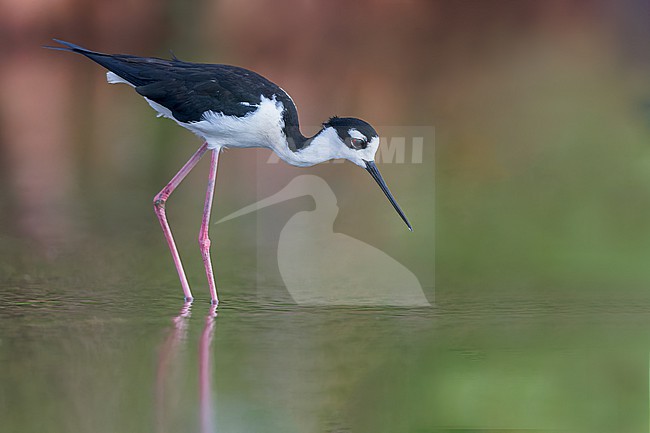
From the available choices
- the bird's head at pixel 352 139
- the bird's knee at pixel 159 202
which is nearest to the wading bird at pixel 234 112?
the bird's head at pixel 352 139

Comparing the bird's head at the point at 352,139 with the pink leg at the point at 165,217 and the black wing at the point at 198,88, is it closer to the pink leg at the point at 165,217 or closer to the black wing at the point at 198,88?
the black wing at the point at 198,88

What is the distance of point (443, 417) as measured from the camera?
3561mm

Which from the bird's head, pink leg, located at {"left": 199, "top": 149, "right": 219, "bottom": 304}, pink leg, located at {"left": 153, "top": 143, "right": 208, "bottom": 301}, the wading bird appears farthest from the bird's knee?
the bird's head

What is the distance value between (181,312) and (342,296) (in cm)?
73

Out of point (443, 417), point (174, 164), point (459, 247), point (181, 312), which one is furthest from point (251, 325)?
point (174, 164)

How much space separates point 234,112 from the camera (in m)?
4.84

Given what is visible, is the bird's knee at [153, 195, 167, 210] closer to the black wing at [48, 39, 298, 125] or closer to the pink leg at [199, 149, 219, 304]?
the pink leg at [199, 149, 219, 304]

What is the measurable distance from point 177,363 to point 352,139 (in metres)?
1.36

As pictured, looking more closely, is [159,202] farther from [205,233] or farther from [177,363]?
[177,363]

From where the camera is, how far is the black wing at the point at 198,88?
4852 millimetres

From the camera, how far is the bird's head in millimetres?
4879

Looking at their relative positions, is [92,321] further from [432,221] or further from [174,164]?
[174,164]

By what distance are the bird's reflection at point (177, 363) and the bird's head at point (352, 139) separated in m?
0.85

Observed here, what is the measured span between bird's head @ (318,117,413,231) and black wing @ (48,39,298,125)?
163mm
